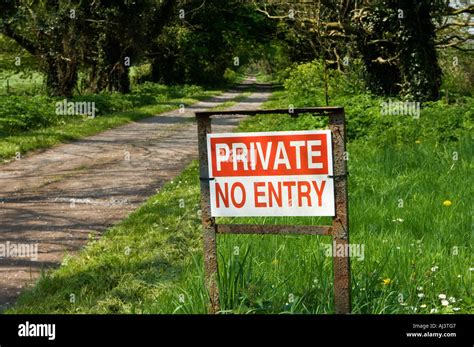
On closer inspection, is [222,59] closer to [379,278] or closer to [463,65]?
[463,65]

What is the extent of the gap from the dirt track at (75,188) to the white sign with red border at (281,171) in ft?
8.47

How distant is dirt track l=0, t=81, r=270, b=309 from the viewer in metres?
6.45

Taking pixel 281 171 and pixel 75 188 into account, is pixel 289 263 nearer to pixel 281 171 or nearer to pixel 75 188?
pixel 281 171

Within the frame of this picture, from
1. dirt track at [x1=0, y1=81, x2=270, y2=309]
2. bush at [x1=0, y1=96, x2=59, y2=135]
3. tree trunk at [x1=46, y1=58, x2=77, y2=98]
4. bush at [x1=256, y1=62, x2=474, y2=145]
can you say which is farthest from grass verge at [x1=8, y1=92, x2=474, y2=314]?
tree trunk at [x1=46, y1=58, x2=77, y2=98]

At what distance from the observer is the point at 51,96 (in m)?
24.0

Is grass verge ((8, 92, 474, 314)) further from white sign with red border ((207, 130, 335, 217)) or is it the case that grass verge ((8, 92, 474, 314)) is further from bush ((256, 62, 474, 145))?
bush ((256, 62, 474, 145))

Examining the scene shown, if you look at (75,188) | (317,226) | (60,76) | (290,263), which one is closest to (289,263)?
(290,263)

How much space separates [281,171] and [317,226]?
44 cm

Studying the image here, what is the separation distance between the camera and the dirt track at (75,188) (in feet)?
21.1

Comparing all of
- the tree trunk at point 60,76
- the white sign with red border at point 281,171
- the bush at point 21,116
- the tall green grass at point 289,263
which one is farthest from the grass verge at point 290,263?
the tree trunk at point 60,76

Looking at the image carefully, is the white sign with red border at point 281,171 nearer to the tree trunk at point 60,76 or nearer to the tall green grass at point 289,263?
the tall green grass at point 289,263
